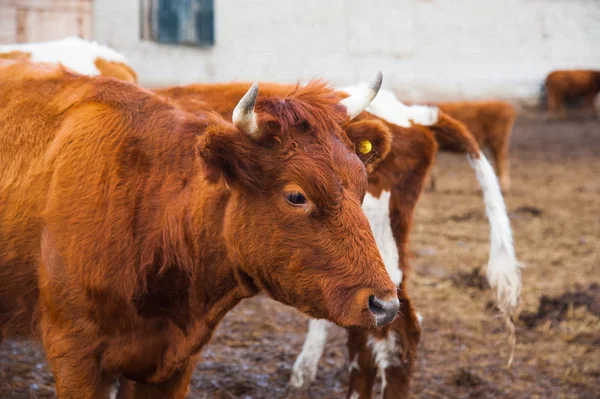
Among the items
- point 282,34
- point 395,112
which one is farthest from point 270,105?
point 282,34

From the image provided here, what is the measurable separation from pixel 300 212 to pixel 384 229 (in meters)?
1.43

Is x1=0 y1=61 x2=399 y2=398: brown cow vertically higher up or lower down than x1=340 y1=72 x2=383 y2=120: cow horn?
lower down

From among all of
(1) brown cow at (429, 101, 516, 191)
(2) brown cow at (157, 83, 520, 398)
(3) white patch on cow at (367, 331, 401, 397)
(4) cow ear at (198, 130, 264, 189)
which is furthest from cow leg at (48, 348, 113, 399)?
(1) brown cow at (429, 101, 516, 191)

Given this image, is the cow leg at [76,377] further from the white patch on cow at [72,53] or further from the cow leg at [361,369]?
the white patch on cow at [72,53]

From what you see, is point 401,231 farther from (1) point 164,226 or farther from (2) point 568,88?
(2) point 568,88

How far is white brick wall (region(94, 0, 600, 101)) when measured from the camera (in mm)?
13453

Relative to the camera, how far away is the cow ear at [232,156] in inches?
96.7

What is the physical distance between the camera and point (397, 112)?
4035 mm

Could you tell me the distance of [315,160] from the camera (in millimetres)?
2467

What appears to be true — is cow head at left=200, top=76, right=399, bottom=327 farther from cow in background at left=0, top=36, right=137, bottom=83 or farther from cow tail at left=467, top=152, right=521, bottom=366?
cow in background at left=0, top=36, right=137, bottom=83

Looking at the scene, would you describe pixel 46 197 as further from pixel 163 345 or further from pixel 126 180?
pixel 163 345

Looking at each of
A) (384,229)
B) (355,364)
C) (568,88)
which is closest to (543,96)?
(568,88)

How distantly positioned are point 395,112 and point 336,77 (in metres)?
10.8

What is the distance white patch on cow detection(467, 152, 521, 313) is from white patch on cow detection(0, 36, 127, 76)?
2.72 metres
